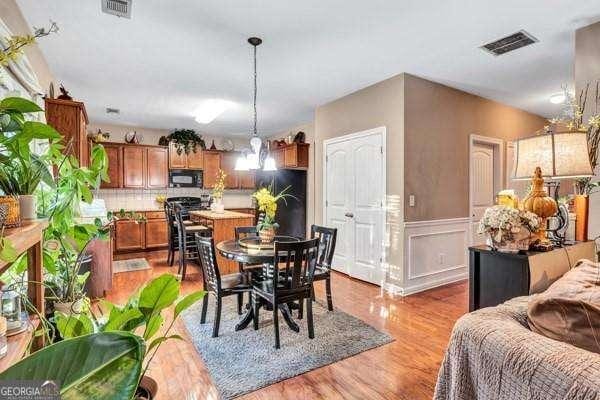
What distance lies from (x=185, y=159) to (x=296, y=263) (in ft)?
16.5

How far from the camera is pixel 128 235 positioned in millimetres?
5961

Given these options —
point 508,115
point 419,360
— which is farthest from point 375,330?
point 508,115

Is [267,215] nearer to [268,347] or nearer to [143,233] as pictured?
[268,347]

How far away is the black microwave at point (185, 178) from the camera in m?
6.57

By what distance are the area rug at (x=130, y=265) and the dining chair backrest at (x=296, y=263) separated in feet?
10.9

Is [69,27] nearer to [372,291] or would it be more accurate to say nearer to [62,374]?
[62,374]

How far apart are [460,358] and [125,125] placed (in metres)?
6.90

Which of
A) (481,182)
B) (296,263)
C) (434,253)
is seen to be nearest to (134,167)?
(296,263)

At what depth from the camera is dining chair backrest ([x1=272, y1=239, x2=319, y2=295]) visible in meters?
2.34

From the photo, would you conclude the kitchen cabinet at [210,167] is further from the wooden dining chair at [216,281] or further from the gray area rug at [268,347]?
the wooden dining chair at [216,281]

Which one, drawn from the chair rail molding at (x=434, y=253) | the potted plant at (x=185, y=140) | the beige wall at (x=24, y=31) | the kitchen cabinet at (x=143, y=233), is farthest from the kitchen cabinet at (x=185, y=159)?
the chair rail molding at (x=434, y=253)

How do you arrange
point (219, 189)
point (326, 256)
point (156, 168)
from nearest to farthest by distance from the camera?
point (326, 256) → point (219, 189) → point (156, 168)

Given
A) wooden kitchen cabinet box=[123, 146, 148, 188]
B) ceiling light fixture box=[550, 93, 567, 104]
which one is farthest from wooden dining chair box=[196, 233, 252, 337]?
ceiling light fixture box=[550, 93, 567, 104]

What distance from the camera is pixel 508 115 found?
4.75 metres
